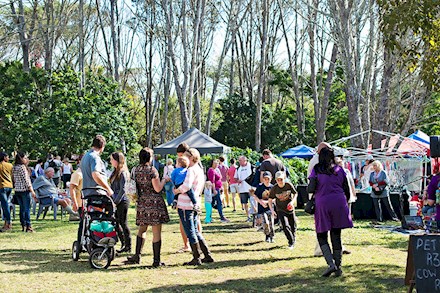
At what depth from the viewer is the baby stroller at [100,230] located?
9.42 metres

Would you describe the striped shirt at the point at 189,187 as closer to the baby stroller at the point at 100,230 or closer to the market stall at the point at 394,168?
the baby stroller at the point at 100,230

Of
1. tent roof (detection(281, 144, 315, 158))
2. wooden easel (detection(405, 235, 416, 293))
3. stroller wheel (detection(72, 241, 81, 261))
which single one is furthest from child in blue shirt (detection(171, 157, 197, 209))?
tent roof (detection(281, 144, 315, 158))

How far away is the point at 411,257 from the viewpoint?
718 centimetres

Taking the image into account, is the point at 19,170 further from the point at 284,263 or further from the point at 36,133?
the point at 36,133

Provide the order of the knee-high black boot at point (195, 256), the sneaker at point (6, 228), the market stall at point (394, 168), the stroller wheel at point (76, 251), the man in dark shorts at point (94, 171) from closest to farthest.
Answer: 1. the knee-high black boot at point (195, 256)
2. the man in dark shorts at point (94, 171)
3. the stroller wheel at point (76, 251)
4. the sneaker at point (6, 228)
5. the market stall at point (394, 168)

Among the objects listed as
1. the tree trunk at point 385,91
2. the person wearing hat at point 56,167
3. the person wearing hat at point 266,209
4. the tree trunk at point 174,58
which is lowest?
the person wearing hat at point 266,209

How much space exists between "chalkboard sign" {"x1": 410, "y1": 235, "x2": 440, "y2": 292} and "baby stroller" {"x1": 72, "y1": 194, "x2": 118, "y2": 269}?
4.43m

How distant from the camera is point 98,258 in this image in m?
9.48

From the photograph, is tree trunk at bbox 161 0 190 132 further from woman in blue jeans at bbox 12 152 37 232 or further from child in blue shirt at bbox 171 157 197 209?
child in blue shirt at bbox 171 157 197 209

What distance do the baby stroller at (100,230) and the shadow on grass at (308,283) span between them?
1.62 m

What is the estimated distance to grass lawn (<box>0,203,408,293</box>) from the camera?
8.10 metres

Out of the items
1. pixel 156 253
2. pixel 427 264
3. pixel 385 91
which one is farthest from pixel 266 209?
pixel 385 91

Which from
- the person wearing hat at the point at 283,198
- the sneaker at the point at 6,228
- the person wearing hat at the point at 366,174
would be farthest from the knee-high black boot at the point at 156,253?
the person wearing hat at the point at 366,174

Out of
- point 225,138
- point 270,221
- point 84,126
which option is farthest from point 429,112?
point 270,221
